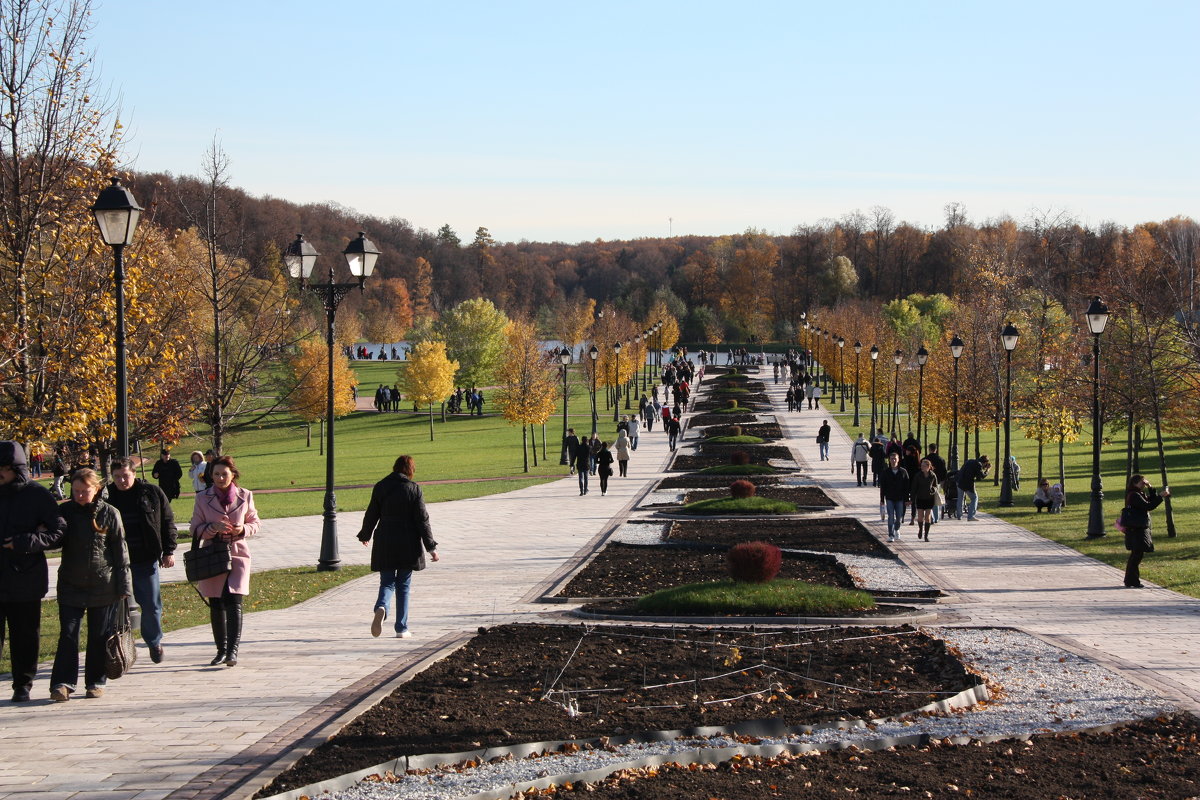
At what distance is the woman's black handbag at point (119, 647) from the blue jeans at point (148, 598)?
702 mm

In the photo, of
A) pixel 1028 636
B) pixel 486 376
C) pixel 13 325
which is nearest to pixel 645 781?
pixel 1028 636

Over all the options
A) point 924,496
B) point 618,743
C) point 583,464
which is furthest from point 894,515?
point 618,743

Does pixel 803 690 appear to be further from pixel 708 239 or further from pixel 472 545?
pixel 708 239

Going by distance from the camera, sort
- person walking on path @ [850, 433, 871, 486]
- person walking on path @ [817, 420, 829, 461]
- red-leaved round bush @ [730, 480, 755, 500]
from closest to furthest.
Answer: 1. red-leaved round bush @ [730, 480, 755, 500]
2. person walking on path @ [850, 433, 871, 486]
3. person walking on path @ [817, 420, 829, 461]

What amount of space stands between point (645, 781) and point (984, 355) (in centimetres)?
3297

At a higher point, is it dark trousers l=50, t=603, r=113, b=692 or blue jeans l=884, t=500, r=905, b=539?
dark trousers l=50, t=603, r=113, b=692

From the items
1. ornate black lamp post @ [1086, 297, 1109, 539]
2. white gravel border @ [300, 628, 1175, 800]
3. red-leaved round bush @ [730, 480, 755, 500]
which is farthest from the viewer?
red-leaved round bush @ [730, 480, 755, 500]

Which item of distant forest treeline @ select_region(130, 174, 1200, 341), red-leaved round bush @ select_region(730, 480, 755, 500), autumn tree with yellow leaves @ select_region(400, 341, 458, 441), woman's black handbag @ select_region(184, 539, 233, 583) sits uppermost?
distant forest treeline @ select_region(130, 174, 1200, 341)

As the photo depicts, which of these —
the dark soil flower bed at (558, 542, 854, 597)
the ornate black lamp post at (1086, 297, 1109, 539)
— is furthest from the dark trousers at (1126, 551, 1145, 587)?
the ornate black lamp post at (1086, 297, 1109, 539)

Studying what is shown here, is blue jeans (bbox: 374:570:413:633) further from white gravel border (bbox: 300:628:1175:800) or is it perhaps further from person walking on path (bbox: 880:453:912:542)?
person walking on path (bbox: 880:453:912:542)

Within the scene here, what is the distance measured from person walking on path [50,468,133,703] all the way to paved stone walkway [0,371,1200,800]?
190 mm

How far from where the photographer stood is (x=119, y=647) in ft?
27.5

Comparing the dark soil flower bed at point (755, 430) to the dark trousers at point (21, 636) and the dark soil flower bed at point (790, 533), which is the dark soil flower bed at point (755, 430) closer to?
the dark soil flower bed at point (790, 533)

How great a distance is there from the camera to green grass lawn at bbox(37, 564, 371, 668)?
38.0 feet
